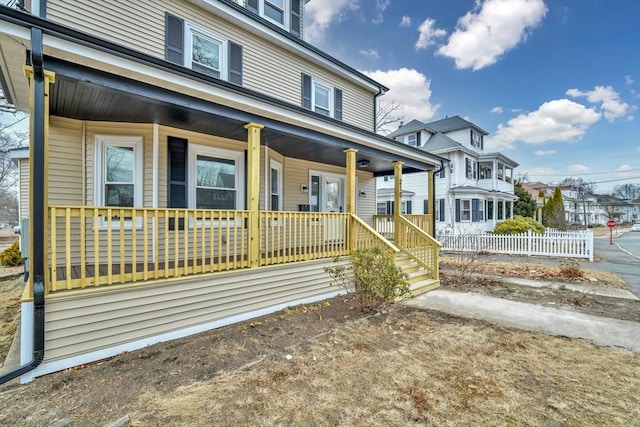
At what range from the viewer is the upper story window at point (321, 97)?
9961mm

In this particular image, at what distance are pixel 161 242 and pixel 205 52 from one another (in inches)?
193

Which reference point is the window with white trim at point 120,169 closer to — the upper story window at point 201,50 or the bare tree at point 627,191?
the upper story window at point 201,50

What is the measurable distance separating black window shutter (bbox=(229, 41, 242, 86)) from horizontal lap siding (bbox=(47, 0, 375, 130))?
172 millimetres

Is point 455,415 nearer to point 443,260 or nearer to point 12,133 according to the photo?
point 443,260

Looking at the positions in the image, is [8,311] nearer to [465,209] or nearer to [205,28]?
[205,28]

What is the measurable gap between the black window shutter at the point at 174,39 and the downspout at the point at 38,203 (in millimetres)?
4208

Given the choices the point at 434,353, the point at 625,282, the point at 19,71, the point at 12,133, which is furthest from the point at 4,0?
the point at 12,133

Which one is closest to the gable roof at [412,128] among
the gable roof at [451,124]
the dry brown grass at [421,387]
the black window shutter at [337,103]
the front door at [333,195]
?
the gable roof at [451,124]

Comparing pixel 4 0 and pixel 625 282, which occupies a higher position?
pixel 4 0

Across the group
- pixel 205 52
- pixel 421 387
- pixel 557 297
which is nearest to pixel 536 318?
pixel 557 297

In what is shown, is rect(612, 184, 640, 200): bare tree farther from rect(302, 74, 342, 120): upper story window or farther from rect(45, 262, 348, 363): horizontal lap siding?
rect(45, 262, 348, 363): horizontal lap siding

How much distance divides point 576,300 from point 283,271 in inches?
245

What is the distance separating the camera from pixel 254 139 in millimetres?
5277

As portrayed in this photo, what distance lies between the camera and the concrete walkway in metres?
4.50
